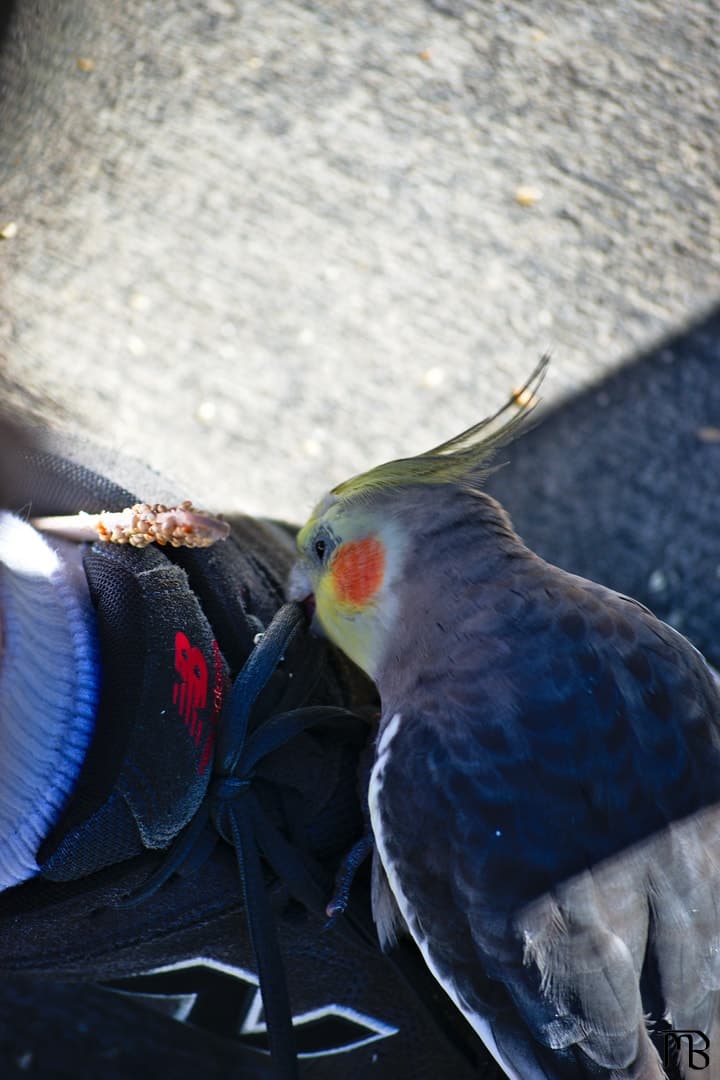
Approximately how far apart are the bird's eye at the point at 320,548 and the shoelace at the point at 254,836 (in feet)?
0.52

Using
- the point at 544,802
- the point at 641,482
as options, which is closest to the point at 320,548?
the point at 544,802

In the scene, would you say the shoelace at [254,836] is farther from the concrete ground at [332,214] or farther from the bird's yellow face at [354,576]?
the concrete ground at [332,214]

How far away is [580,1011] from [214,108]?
167 cm

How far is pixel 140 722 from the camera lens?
2.85 ft

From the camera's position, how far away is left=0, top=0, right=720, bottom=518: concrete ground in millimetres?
1780

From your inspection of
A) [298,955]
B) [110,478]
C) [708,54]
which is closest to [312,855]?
[298,955]

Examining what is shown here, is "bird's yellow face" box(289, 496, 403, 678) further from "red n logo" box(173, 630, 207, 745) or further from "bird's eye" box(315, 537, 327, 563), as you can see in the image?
"red n logo" box(173, 630, 207, 745)

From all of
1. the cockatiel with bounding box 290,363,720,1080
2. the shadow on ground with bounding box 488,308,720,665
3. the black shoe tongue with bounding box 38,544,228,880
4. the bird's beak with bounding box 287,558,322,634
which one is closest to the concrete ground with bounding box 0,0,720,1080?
the shadow on ground with bounding box 488,308,720,665

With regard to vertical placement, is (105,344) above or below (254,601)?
below

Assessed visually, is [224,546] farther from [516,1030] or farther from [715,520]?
[715,520]

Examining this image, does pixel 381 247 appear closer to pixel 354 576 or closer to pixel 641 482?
pixel 641 482

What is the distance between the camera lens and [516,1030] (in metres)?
0.92
